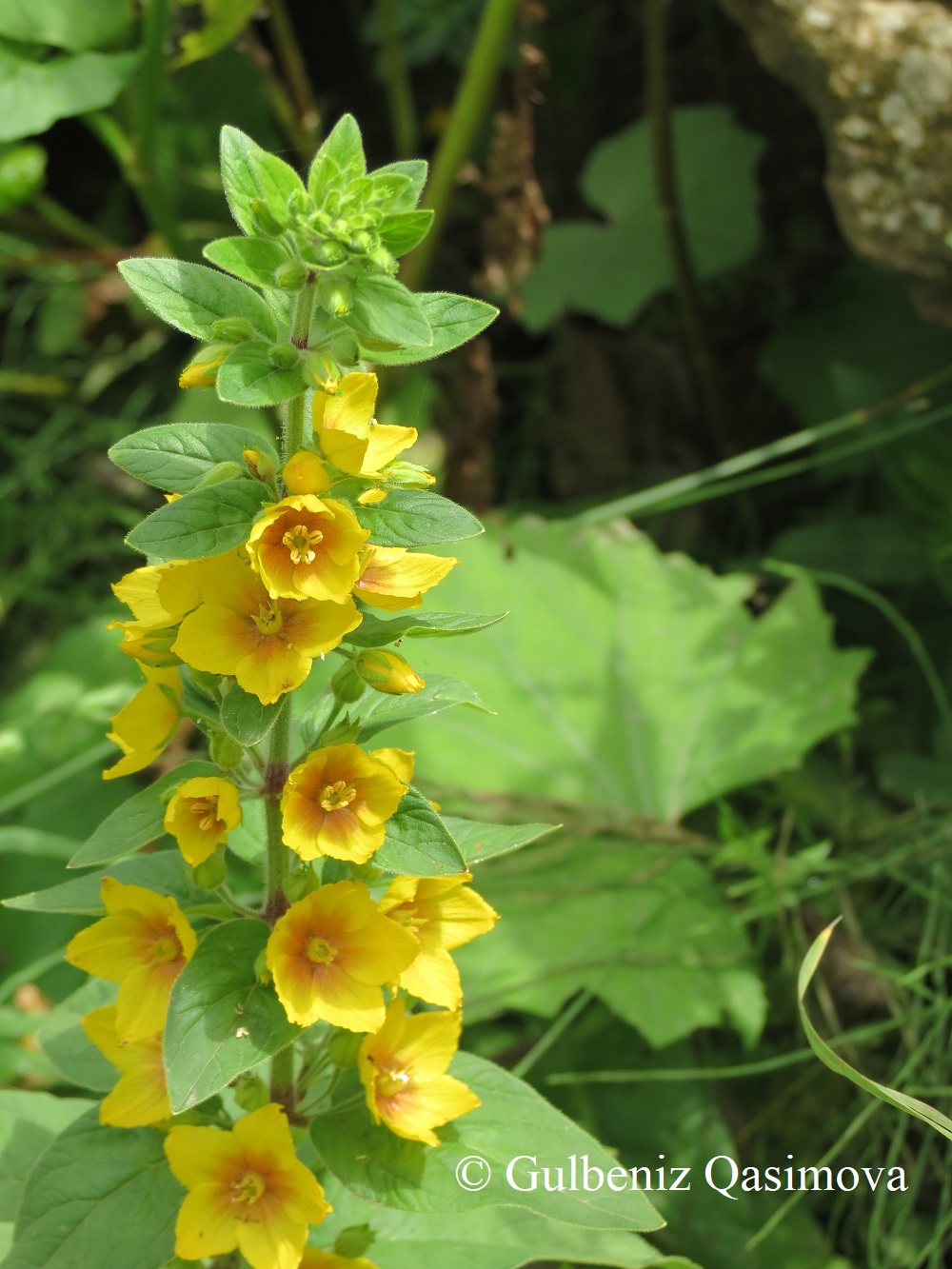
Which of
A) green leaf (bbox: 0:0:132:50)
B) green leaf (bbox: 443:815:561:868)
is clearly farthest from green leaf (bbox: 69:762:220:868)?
green leaf (bbox: 0:0:132:50)

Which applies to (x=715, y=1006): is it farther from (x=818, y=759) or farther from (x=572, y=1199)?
(x=572, y=1199)

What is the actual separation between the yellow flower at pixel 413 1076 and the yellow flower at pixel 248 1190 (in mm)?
77

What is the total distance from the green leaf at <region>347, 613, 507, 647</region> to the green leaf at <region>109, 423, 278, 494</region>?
152 mm

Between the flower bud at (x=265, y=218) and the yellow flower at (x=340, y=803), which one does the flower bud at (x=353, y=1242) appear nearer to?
the yellow flower at (x=340, y=803)

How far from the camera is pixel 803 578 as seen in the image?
2.18 meters

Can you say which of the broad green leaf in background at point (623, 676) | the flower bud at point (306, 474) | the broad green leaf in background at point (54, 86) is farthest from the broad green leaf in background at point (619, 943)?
the broad green leaf in background at point (54, 86)

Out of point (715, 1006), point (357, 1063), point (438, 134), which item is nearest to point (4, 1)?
point (438, 134)

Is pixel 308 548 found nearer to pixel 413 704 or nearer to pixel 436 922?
pixel 413 704

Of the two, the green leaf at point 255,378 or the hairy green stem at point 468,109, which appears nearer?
the green leaf at point 255,378

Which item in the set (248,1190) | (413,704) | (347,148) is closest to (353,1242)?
(248,1190)

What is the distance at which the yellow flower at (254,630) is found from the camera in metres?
0.87

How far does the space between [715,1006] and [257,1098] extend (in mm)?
910

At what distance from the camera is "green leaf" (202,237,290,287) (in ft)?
2.79

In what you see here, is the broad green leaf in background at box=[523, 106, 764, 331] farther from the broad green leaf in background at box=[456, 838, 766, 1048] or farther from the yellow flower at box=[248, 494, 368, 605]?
the yellow flower at box=[248, 494, 368, 605]
